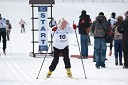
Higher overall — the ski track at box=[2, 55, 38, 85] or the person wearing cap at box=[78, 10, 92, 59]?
the person wearing cap at box=[78, 10, 92, 59]

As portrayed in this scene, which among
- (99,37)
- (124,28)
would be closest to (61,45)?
(99,37)

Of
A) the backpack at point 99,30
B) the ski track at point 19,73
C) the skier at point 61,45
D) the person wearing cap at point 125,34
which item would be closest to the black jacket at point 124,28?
the person wearing cap at point 125,34

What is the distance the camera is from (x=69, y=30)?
12977mm

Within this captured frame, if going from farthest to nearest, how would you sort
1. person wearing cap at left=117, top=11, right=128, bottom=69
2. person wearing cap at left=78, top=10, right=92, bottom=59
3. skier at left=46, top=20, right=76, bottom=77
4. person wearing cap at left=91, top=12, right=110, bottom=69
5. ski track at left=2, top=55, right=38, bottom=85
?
person wearing cap at left=78, top=10, right=92, bottom=59
person wearing cap at left=91, top=12, right=110, bottom=69
person wearing cap at left=117, top=11, right=128, bottom=69
skier at left=46, top=20, right=76, bottom=77
ski track at left=2, top=55, right=38, bottom=85

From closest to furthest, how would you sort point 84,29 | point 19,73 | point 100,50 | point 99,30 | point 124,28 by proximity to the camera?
1. point 19,73
2. point 124,28
3. point 99,30
4. point 100,50
5. point 84,29

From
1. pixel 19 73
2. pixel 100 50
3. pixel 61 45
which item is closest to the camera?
pixel 61 45

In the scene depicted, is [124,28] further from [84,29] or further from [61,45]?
[84,29]

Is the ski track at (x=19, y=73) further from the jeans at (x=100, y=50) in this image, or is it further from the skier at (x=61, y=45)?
the jeans at (x=100, y=50)

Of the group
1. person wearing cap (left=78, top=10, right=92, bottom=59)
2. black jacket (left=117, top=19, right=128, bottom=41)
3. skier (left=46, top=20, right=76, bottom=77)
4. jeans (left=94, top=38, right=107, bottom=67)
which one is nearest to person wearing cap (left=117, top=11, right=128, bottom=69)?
black jacket (left=117, top=19, right=128, bottom=41)

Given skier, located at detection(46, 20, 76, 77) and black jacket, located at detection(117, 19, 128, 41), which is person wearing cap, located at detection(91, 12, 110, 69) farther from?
skier, located at detection(46, 20, 76, 77)

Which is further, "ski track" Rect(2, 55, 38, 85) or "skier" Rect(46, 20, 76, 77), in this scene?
"skier" Rect(46, 20, 76, 77)

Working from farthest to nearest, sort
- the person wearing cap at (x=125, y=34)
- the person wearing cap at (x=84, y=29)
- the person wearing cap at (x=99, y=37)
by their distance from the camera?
1. the person wearing cap at (x=84, y=29)
2. the person wearing cap at (x=99, y=37)
3. the person wearing cap at (x=125, y=34)

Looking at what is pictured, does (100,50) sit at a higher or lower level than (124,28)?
lower

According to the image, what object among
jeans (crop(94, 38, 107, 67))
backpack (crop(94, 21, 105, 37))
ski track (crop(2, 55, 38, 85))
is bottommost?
ski track (crop(2, 55, 38, 85))
